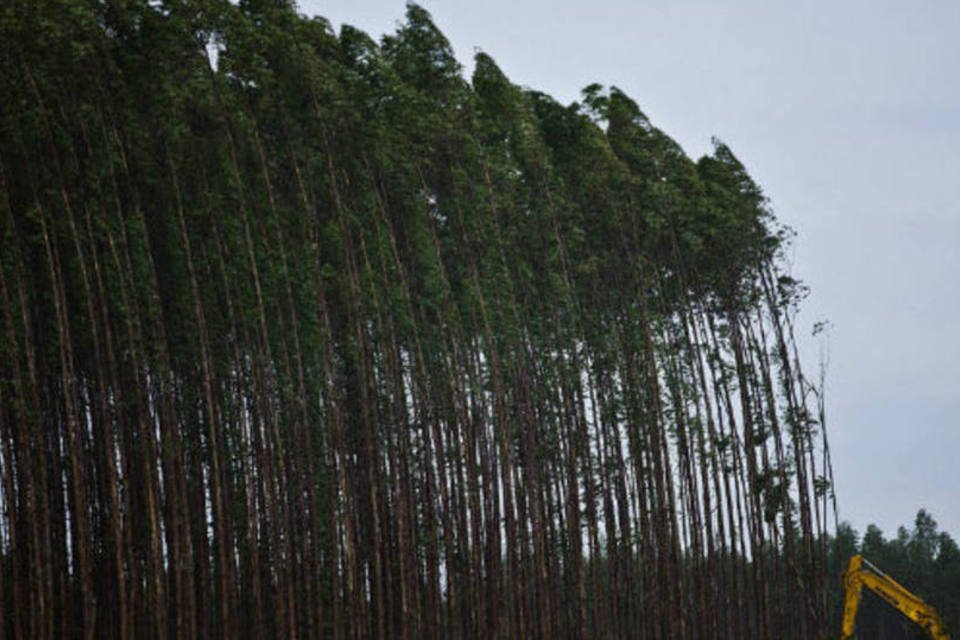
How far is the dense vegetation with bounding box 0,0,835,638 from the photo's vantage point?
12336mm

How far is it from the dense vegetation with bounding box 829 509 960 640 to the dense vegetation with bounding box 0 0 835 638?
72.4ft

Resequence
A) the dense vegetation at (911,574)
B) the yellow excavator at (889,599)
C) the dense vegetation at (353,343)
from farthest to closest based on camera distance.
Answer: the dense vegetation at (911,574), the yellow excavator at (889,599), the dense vegetation at (353,343)

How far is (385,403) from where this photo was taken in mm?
15688

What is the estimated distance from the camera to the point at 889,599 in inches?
681

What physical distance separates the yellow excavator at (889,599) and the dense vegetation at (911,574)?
868 inches

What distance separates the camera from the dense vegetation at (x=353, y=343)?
1234 centimetres

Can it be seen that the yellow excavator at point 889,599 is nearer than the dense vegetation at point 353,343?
No

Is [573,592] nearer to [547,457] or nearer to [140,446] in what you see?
[547,457]

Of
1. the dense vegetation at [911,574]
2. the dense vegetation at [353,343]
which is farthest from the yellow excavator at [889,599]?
the dense vegetation at [911,574]

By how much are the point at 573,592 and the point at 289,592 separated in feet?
19.1

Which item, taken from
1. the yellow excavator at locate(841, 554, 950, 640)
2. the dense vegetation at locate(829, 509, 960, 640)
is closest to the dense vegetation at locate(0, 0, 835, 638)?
the yellow excavator at locate(841, 554, 950, 640)

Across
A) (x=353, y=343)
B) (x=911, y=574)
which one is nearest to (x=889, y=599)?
(x=353, y=343)

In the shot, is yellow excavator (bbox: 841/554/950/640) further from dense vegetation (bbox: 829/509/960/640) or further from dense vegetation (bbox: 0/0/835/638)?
dense vegetation (bbox: 829/509/960/640)

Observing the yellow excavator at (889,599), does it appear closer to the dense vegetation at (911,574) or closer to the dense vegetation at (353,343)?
the dense vegetation at (353,343)
